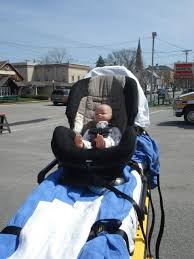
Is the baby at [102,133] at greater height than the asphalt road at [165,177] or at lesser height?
greater

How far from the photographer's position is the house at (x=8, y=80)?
6006 cm

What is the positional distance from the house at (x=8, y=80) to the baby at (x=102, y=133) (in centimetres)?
5631

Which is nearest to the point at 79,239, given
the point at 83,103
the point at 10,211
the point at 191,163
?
the point at 83,103

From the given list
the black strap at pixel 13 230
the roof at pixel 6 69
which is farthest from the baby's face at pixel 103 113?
the roof at pixel 6 69

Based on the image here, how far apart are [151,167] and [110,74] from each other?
5.68ft

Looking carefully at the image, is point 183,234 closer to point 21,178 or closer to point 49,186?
point 49,186

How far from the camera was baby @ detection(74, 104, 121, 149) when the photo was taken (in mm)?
4477

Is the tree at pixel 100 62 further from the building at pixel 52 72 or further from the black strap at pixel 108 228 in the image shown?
the black strap at pixel 108 228

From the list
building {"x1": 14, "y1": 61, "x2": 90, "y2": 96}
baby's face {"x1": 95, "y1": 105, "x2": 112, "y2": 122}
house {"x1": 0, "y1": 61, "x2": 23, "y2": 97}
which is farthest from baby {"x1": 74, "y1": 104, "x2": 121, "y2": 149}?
building {"x1": 14, "y1": 61, "x2": 90, "y2": 96}

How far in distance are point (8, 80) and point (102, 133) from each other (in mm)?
58654

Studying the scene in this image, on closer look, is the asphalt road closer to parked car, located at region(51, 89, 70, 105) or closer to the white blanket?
the white blanket

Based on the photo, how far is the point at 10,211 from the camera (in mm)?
5992

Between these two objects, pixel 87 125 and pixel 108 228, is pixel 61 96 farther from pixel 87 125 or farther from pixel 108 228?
pixel 108 228

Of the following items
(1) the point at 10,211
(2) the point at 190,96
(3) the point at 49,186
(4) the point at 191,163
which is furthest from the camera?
(2) the point at 190,96
